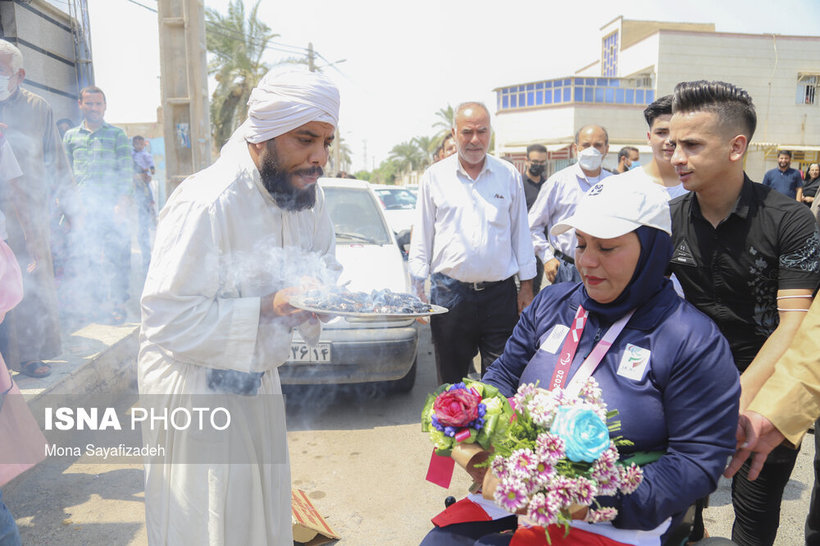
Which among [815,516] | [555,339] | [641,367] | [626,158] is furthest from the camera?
[626,158]

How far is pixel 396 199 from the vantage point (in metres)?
16.0

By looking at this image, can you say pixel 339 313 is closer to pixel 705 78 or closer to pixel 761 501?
pixel 761 501

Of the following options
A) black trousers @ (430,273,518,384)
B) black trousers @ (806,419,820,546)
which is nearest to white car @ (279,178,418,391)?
black trousers @ (430,273,518,384)

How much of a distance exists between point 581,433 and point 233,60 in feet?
75.1

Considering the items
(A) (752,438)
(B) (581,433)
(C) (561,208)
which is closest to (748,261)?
(A) (752,438)

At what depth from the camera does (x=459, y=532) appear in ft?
6.85

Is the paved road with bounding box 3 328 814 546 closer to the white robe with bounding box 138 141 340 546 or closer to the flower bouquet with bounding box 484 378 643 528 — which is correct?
the white robe with bounding box 138 141 340 546

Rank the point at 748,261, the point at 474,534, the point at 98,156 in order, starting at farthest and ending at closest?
1. the point at 98,156
2. the point at 748,261
3. the point at 474,534

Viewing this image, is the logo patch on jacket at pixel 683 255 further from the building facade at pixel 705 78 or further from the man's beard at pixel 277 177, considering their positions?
the building facade at pixel 705 78

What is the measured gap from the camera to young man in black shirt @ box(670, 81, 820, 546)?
2.36 m

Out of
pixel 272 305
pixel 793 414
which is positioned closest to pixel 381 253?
pixel 272 305

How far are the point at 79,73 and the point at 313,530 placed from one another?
844 cm

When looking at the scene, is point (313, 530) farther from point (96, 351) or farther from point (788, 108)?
point (788, 108)

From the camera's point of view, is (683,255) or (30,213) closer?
(683,255)
